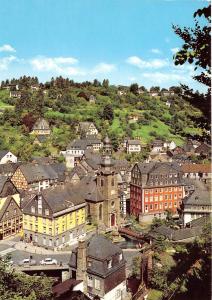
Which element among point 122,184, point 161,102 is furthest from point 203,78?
point 161,102

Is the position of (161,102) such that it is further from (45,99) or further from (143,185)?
(143,185)

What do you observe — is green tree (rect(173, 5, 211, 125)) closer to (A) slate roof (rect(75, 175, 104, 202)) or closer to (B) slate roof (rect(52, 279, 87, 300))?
(B) slate roof (rect(52, 279, 87, 300))

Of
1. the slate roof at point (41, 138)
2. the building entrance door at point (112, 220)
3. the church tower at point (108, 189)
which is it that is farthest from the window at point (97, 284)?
the slate roof at point (41, 138)

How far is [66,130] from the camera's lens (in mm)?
119625

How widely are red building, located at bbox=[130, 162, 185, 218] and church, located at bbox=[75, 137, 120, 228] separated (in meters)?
6.58

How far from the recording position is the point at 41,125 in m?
116

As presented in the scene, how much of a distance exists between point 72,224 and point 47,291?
2822cm

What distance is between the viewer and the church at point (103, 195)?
6078cm

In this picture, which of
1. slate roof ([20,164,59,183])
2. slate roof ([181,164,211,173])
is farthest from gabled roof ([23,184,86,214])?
slate roof ([181,164,211,173])

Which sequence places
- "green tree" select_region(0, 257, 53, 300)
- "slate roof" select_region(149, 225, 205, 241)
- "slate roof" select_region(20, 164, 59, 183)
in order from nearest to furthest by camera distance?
"green tree" select_region(0, 257, 53, 300) < "slate roof" select_region(149, 225, 205, 241) < "slate roof" select_region(20, 164, 59, 183)

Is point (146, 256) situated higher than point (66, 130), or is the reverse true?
point (66, 130)

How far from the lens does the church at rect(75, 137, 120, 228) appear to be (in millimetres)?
60781

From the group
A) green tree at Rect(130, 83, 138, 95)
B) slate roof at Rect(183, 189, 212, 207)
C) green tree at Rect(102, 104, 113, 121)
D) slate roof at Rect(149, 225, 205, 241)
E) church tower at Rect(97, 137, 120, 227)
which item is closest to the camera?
slate roof at Rect(149, 225, 205, 241)

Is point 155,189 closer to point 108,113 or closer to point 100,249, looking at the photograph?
point 100,249
